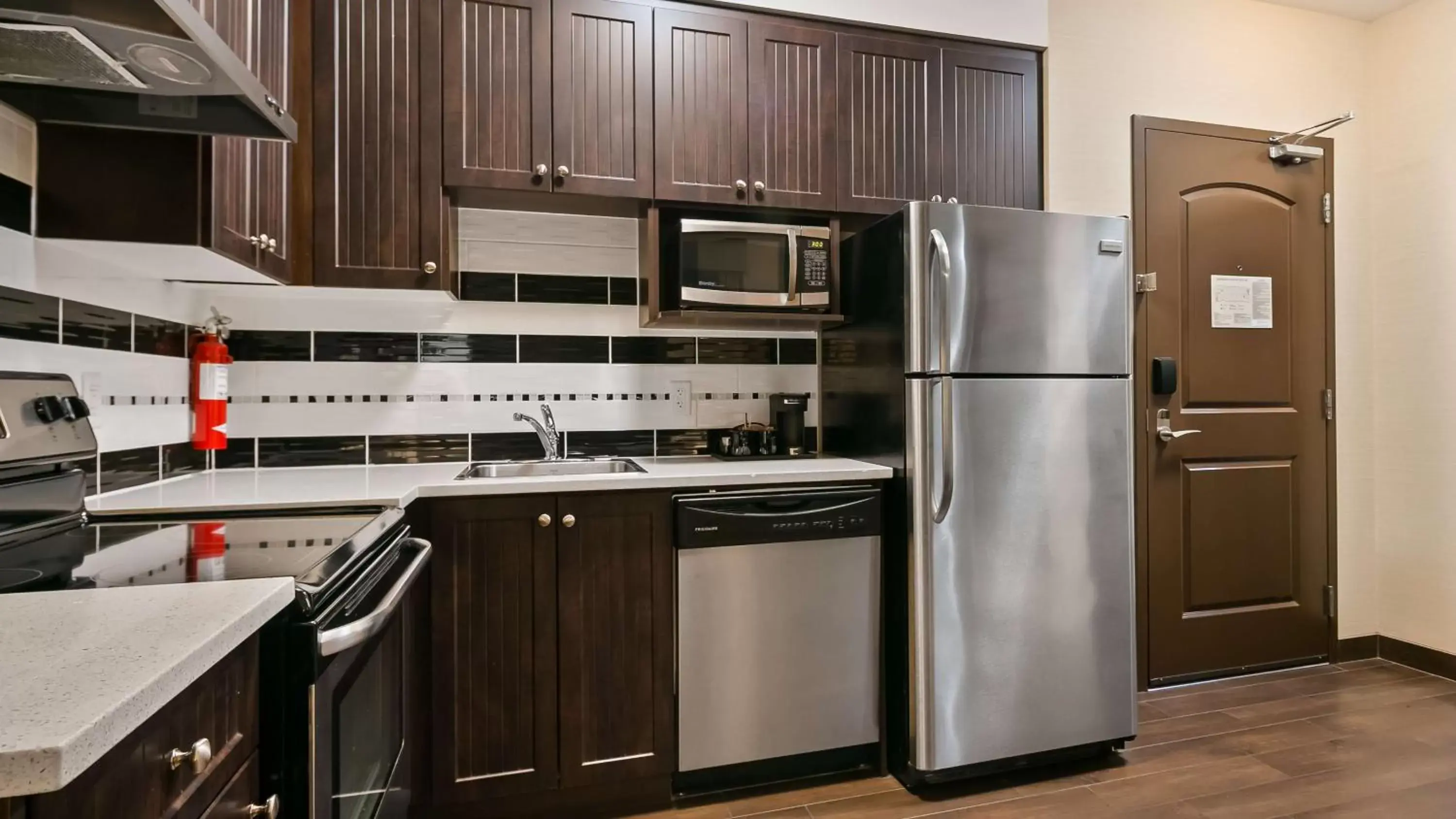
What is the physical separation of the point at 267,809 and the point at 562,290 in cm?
176

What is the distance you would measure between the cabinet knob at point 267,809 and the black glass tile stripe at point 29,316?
1098mm

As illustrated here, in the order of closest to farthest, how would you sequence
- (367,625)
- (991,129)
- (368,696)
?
(367,625) < (368,696) < (991,129)

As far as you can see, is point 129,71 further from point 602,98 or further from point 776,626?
point 776,626

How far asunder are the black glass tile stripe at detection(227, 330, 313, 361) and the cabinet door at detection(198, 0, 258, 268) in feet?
1.83

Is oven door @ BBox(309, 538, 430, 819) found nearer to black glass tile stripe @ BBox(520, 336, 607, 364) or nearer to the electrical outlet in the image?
black glass tile stripe @ BBox(520, 336, 607, 364)

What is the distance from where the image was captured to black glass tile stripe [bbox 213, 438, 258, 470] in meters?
2.14

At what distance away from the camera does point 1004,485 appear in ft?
6.59

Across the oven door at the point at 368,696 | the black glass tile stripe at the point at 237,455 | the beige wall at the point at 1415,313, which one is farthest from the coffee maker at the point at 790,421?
the beige wall at the point at 1415,313

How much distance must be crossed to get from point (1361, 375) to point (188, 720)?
13.0ft

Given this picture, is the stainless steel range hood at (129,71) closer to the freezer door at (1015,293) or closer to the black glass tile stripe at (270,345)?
the black glass tile stripe at (270,345)

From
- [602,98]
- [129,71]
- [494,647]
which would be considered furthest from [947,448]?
[129,71]

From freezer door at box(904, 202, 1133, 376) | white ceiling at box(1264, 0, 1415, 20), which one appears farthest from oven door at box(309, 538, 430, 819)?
white ceiling at box(1264, 0, 1415, 20)

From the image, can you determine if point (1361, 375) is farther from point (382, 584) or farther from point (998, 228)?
point (382, 584)

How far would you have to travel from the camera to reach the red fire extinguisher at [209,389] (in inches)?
79.3
